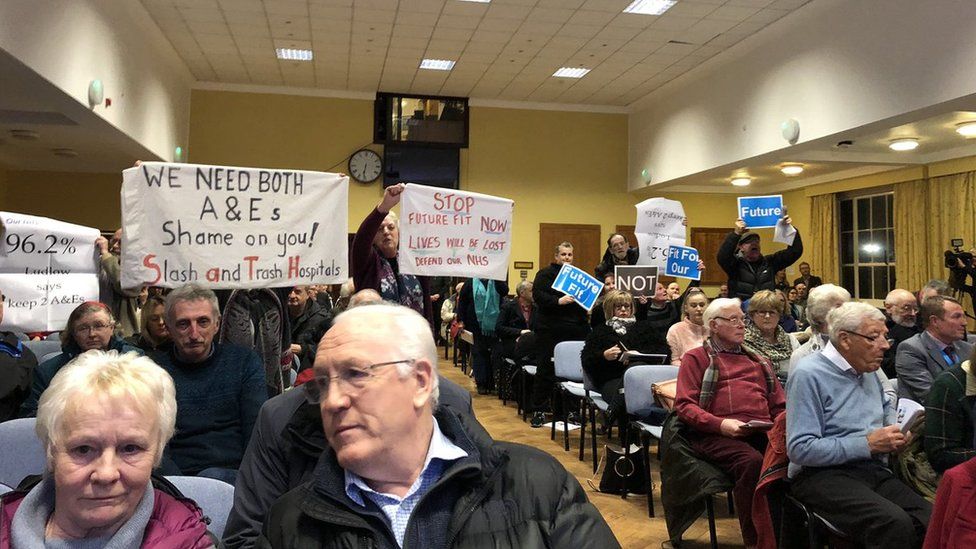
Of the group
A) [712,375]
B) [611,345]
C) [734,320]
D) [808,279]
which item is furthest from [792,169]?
[712,375]

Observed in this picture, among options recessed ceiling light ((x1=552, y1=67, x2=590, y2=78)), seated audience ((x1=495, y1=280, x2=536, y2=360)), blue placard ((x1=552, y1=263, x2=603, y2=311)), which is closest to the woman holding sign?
blue placard ((x1=552, y1=263, x2=603, y2=311))

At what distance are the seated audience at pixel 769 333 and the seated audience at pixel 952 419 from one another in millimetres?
1628

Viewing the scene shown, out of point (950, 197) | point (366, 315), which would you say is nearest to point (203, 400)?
point (366, 315)

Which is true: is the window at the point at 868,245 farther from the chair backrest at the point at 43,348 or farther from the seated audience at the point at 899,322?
the chair backrest at the point at 43,348

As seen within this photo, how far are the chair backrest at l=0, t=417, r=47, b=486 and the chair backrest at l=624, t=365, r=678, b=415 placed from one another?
3.23 meters

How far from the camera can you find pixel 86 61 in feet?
25.8

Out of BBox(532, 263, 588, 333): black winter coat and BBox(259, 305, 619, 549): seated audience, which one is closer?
BBox(259, 305, 619, 549): seated audience

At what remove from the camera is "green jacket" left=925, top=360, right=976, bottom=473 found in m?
2.97

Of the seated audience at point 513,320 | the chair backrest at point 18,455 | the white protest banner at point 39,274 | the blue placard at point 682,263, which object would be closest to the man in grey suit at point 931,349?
the blue placard at point 682,263

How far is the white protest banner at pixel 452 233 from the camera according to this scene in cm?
463

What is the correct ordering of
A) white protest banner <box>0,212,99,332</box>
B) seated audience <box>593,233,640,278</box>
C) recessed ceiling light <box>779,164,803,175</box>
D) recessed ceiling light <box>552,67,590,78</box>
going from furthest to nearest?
recessed ceiling light <box>552,67,590,78</box> → recessed ceiling light <box>779,164,803,175</box> → seated audience <box>593,233,640,278</box> → white protest banner <box>0,212,99,332</box>

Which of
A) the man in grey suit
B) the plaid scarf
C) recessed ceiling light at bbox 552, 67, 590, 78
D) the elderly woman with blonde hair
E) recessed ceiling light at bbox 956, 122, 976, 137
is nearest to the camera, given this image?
the elderly woman with blonde hair

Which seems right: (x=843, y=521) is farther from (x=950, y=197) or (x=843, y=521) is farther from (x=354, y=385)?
(x=950, y=197)

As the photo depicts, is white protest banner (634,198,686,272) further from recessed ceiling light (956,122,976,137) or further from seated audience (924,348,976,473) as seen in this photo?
seated audience (924,348,976,473)
